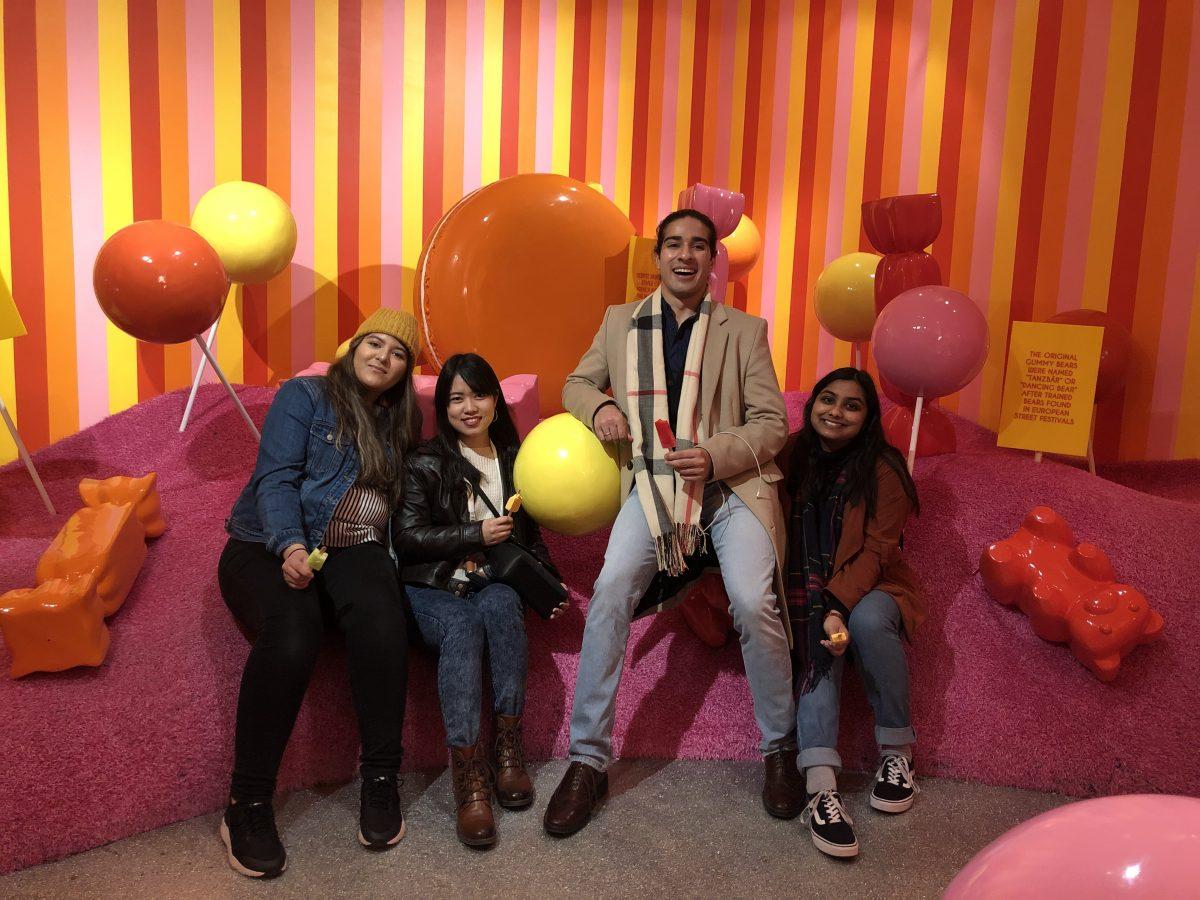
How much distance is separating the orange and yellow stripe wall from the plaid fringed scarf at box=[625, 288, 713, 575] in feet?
7.13

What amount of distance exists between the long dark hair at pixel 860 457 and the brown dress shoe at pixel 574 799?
2.88ft

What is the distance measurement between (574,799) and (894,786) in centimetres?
73

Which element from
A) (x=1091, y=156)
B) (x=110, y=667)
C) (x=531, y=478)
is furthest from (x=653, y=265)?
(x=110, y=667)

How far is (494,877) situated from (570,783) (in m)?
0.27

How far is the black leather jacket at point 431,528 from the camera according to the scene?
2.37 m

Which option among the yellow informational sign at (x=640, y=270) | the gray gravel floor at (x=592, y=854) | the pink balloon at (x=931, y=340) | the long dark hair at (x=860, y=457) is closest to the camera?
the gray gravel floor at (x=592, y=854)

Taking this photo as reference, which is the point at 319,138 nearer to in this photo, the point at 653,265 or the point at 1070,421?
the point at 653,265

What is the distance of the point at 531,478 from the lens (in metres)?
2.40

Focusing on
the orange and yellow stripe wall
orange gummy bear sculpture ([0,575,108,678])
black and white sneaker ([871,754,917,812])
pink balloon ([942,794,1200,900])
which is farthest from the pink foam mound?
pink balloon ([942,794,1200,900])


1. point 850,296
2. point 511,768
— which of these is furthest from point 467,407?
point 850,296

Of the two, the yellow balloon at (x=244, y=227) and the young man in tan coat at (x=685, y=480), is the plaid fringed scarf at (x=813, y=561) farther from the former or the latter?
the yellow balloon at (x=244, y=227)

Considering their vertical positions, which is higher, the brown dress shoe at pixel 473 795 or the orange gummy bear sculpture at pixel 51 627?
the orange gummy bear sculpture at pixel 51 627

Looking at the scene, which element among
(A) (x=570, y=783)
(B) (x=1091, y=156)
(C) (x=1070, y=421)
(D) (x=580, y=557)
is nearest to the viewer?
(A) (x=570, y=783)

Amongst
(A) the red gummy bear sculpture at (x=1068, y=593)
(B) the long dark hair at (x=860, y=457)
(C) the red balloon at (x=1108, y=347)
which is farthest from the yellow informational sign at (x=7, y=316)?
(C) the red balloon at (x=1108, y=347)
